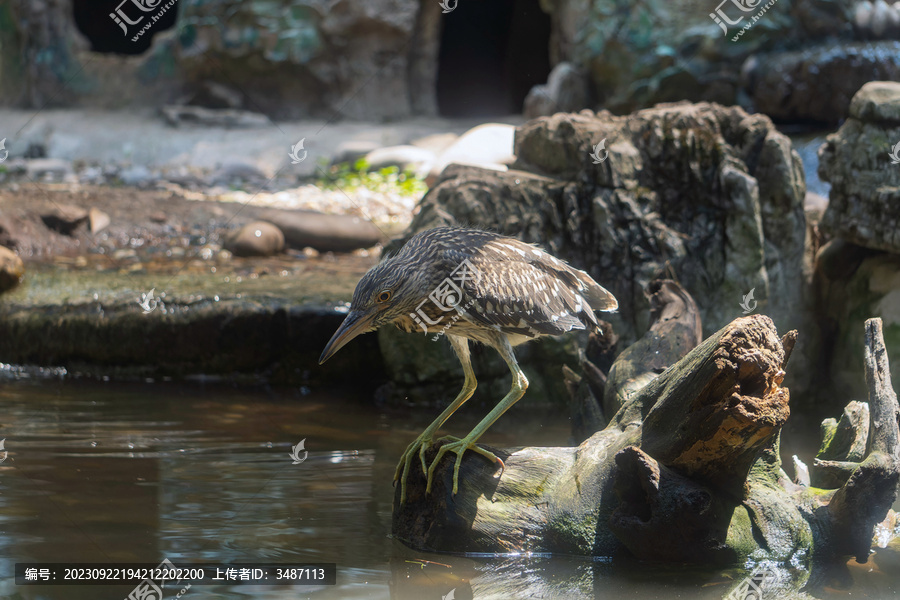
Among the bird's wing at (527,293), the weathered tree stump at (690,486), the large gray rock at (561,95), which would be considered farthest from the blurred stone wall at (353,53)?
the weathered tree stump at (690,486)

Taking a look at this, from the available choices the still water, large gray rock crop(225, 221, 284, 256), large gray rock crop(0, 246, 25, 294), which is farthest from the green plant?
the still water

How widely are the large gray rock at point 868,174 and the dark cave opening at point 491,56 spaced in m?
14.3

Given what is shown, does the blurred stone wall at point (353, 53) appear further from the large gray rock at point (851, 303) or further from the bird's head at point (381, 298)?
the bird's head at point (381, 298)

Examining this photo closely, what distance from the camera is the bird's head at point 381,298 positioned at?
3.16m

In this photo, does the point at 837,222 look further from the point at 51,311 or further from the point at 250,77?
the point at 250,77

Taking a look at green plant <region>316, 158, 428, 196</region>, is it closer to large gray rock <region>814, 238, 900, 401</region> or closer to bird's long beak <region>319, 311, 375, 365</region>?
large gray rock <region>814, 238, 900, 401</region>

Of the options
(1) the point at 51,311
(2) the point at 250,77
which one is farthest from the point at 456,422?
(2) the point at 250,77

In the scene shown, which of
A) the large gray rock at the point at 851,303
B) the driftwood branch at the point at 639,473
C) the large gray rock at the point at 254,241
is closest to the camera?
the driftwood branch at the point at 639,473

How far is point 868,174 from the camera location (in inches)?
193

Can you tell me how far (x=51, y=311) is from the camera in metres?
6.14

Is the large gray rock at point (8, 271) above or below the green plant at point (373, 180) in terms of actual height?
below

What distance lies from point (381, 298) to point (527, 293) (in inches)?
26.0

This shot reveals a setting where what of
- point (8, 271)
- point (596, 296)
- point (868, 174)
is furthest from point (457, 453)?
point (8, 271)

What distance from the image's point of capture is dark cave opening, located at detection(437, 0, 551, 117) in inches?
750
